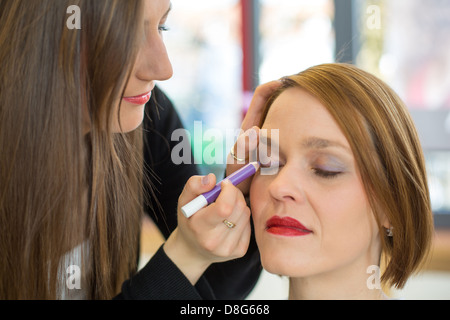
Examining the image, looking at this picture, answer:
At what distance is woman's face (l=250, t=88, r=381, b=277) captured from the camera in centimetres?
76

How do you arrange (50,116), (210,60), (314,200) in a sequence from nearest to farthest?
1. (50,116)
2. (314,200)
3. (210,60)

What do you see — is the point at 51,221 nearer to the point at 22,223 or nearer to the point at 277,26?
the point at 22,223

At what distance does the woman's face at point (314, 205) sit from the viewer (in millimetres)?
756

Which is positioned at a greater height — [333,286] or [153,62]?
[153,62]

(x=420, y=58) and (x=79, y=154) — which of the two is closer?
(x=79, y=154)

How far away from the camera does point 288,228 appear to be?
0.76 metres

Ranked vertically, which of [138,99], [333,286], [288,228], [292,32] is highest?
[292,32]

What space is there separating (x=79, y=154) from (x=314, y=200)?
386mm

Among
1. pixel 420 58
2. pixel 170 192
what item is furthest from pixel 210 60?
pixel 170 192

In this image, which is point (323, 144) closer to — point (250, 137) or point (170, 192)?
point (250, 137)

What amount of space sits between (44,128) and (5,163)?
8cm

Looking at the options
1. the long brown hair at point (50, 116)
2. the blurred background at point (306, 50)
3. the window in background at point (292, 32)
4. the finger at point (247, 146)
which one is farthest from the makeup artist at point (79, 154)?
the window in background at point (292, 32)

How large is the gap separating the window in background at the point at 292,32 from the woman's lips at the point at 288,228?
71.8 inches

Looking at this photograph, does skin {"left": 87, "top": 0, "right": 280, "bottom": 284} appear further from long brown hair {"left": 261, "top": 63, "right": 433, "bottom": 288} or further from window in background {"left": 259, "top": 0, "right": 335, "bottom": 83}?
window in background {"left": 259, "top": 0, "right": 335, "bottom": 83}
